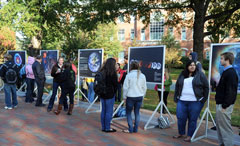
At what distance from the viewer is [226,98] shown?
4.85m

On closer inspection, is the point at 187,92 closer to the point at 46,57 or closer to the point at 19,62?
the point at 46,57

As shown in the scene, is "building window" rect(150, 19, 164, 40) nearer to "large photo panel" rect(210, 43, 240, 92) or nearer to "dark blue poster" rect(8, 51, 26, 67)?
"dark blue poster" rect(8, 51, 26, 67)

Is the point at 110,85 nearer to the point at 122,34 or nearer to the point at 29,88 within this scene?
the point at 29,88

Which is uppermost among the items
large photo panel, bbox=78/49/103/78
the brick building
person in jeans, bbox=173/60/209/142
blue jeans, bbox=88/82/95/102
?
the brick building

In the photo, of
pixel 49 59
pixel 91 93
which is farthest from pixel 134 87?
pixel 49 59

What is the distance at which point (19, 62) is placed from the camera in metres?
12.8

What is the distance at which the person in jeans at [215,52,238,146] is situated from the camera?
484cm

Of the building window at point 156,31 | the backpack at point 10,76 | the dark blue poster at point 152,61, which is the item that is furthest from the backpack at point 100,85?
the building window at point 156,31

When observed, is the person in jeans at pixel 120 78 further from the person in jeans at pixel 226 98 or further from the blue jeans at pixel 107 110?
the person in jeans at pixel 226 98

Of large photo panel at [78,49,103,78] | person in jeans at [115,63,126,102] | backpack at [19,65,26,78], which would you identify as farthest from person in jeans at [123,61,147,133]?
backpack at [19,65,26,78]

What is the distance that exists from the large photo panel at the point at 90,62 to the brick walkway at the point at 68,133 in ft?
6.26

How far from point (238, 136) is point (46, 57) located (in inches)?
345

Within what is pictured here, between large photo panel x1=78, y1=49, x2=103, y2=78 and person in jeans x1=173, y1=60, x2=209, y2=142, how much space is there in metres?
3.96

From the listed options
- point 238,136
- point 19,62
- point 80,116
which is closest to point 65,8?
point 19,62
